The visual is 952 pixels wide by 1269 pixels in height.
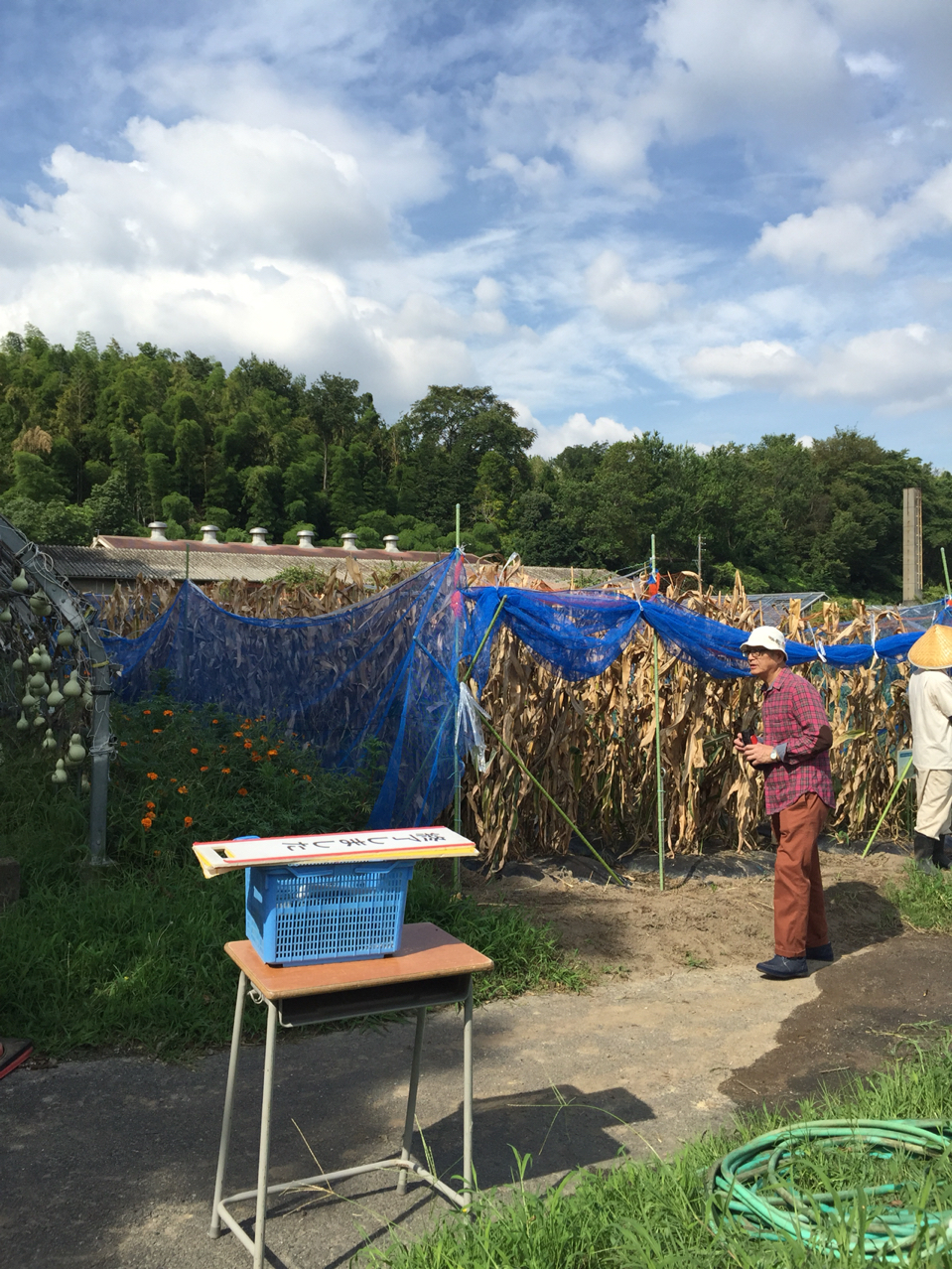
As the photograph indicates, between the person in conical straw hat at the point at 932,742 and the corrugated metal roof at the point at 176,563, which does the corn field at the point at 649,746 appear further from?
the corrugated metal roof at the point at 176,563

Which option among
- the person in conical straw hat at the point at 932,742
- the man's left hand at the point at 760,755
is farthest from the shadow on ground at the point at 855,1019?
the person in conical straw hat at the point at 932,742

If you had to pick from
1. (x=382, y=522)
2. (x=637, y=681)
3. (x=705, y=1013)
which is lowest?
(x=705, y=1013)

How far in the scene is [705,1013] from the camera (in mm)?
5016

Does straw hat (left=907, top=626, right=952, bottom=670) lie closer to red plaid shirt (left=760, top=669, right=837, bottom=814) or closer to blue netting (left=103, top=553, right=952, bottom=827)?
blue netting (left=103, top=553, right=952, bottom=827)

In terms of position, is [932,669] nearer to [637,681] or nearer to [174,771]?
[637,681]

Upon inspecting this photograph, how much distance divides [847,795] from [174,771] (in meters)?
5.68

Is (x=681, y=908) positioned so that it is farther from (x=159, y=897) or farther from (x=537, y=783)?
(x=159, y=897)

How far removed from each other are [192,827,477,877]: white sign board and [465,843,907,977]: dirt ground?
111 inches

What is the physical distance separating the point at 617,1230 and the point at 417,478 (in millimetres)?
90412

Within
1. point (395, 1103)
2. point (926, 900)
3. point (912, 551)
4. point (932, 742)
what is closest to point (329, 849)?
point (395, 1103)

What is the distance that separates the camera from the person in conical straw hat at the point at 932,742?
7633mm

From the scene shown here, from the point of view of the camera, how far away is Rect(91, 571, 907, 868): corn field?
286 inches

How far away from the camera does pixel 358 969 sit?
2.93 metres

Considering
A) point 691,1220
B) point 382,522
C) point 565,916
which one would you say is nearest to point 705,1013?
point 565,916
